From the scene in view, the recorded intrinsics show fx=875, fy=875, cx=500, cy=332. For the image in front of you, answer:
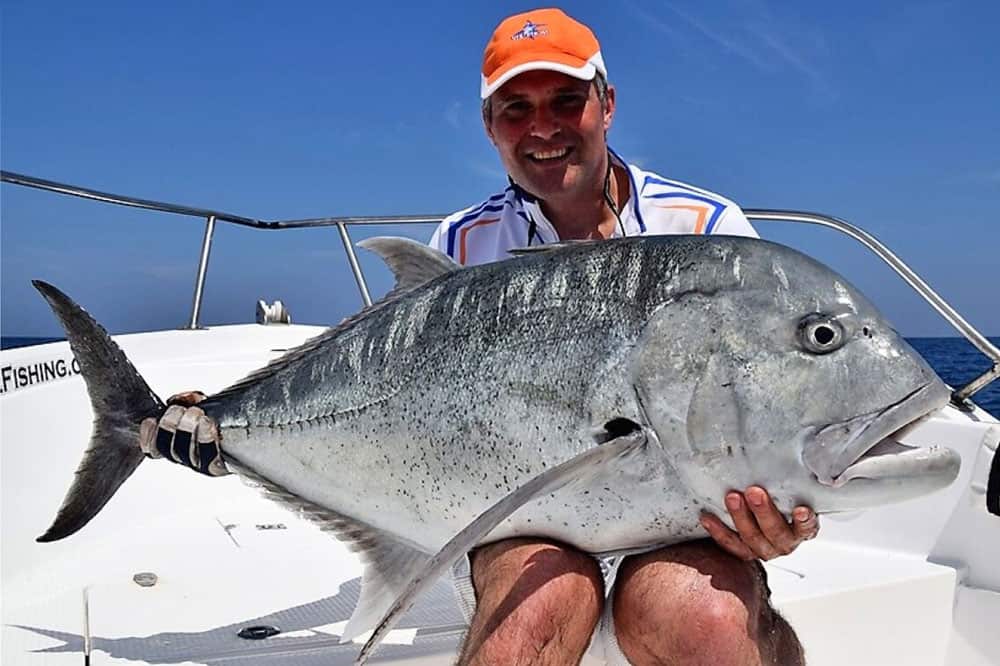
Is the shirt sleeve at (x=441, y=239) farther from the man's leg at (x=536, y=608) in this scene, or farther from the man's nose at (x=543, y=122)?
the man's leg at (x=536, y=608)

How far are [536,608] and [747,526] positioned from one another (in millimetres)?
509

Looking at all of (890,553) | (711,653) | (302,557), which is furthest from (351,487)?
(890,553)

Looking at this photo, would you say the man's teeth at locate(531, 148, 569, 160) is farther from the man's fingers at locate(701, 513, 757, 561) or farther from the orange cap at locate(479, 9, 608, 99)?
the man's fingers at locate(701, 513, 757, 561)

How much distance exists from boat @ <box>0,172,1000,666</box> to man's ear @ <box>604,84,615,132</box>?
142 cm

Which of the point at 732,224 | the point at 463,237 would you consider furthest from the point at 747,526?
the point at 463,237

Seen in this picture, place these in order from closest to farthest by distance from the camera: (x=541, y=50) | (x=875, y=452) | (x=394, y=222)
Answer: (x=875, y=452) → (x=541, y=50) → (x=394, y=222)

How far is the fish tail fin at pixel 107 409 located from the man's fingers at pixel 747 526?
156cm

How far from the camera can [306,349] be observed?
234cm

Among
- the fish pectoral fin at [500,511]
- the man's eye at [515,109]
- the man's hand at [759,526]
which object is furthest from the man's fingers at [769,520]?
the man's eye at [515,109]

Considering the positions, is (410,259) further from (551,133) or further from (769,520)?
(769,520)

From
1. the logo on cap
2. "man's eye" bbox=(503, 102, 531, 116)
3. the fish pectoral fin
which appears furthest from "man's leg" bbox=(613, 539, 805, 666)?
the logo on cap

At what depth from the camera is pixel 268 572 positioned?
10.9ft

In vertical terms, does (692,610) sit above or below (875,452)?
below

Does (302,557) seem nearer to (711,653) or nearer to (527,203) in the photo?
(527,203)
